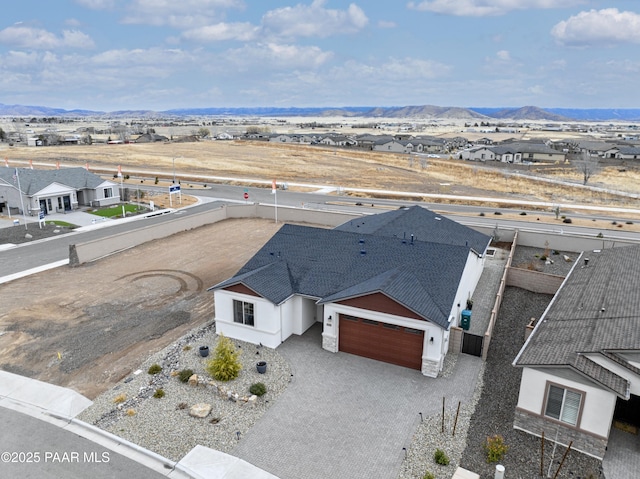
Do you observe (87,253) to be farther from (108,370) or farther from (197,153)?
(197,153)

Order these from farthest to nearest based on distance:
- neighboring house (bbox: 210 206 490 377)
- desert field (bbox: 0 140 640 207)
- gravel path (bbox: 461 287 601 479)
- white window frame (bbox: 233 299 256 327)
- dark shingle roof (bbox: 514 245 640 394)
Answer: desert field (bbox: 0 140 640 207) → white window frame (bbox: 233 299 256 327) → neighboring house (bbox: 210 206 490 377) → dark shingle roof (bbox: 514 245 640 394) → gravel path (bbox: 461 287 601 479)

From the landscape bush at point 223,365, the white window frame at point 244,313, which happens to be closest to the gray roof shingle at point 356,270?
the white window frame at point 244,313

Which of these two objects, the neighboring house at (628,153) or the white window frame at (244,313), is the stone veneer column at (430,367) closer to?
the white window frame at (244,313)

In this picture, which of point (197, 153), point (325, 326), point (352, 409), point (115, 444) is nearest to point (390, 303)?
point (325, 326)

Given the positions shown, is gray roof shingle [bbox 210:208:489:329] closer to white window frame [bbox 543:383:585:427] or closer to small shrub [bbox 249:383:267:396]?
small shrub [bbox 249:383:267:396]

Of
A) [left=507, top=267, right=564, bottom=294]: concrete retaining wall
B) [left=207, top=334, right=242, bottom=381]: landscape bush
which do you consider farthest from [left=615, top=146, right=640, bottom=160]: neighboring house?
[left=207, top=334, right=242, bottom=381]: landscape bush
